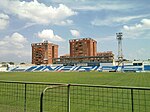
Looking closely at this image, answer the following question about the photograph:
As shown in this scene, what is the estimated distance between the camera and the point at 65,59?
120562 millimetres

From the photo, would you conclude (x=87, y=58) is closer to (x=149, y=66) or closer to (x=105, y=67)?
(x=105, y=67)

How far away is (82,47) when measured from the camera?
14112 cm

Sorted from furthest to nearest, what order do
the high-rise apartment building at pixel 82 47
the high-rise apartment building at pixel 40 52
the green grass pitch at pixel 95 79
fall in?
the high-rise apartment building at pixel 40 52
the high-rise apartment building at pixel 82 47
the green grass pitch at pixel 95 79

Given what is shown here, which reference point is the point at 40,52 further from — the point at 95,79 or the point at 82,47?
the point at 95,79

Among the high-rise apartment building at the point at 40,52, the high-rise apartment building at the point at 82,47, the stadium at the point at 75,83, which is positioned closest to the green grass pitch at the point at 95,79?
the stadium at the point at 75,83

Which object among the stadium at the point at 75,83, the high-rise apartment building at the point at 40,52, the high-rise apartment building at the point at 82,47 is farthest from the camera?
the high-rise apartment building at the point at 40,52

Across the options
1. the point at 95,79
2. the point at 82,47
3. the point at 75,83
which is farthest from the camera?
the point at 82,47

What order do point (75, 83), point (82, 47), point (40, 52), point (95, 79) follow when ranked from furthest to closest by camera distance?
point (40, 52), point (82, 47), point (95, 79), point (75, 83)

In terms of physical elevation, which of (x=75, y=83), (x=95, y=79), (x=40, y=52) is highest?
(x=40, y=52)

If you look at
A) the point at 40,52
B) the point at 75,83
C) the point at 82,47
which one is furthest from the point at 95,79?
the point at 40,52

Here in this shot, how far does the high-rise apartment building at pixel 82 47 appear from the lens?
5517 inches

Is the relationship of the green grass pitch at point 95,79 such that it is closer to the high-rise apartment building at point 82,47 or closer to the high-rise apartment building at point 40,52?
the high-rise apartment building at point 82,47

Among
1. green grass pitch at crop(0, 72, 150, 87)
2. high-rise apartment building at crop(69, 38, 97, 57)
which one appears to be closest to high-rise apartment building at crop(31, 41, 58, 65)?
high-rise apartment building at crop(69, 38, 97, 57)

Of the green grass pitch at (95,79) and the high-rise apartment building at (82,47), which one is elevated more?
the high-rise apartment building at (82,47)
